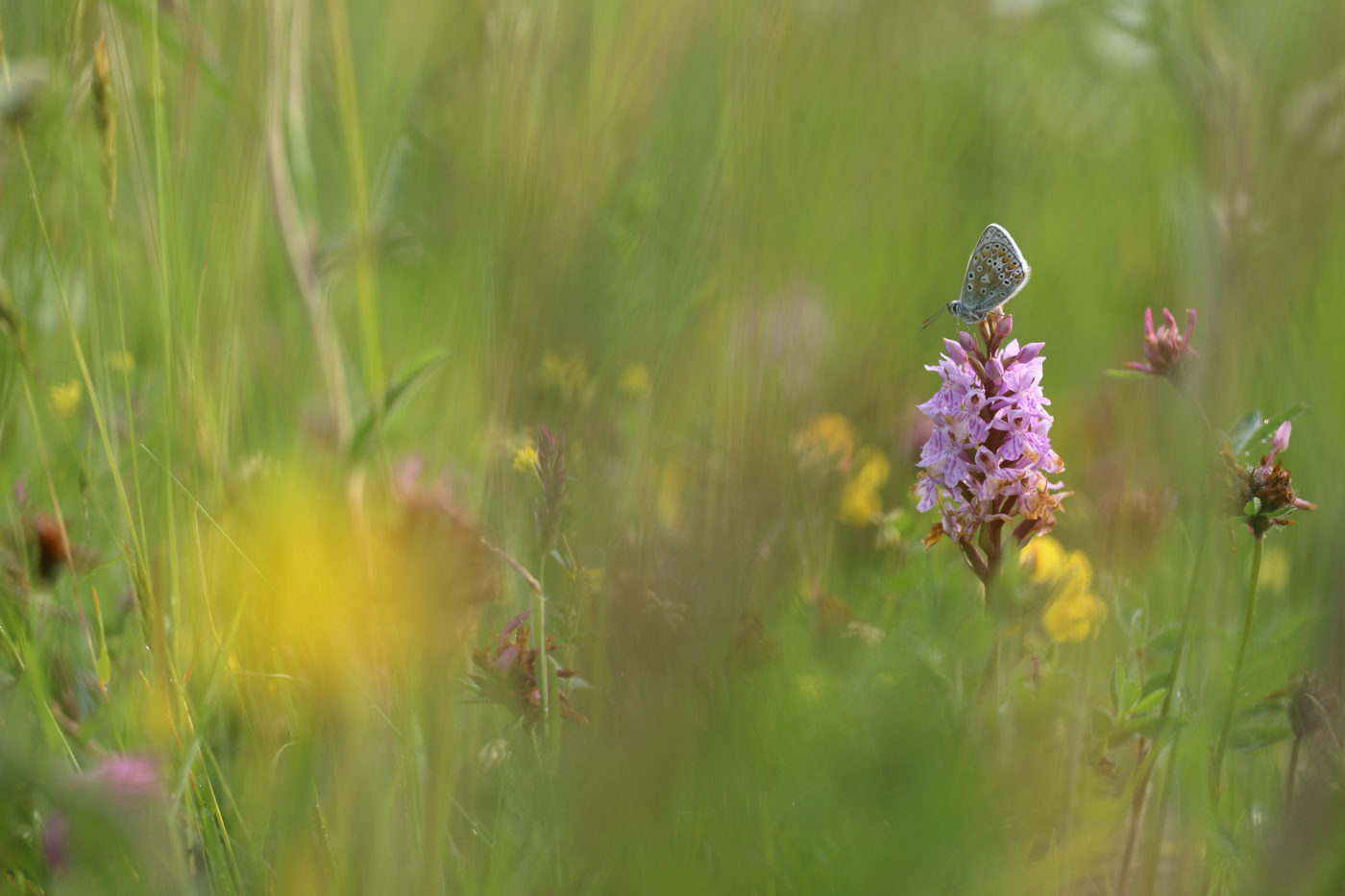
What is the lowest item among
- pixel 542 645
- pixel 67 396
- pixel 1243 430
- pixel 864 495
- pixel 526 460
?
pixel 67 396

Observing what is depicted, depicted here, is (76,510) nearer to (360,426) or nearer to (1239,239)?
(360,426)

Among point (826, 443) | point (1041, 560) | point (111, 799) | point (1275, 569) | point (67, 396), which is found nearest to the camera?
point (111, 799)

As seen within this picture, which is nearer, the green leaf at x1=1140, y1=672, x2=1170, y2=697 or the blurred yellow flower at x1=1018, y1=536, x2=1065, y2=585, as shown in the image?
the green leaf at x1=1140, y1=672, x2=1170, y2=697

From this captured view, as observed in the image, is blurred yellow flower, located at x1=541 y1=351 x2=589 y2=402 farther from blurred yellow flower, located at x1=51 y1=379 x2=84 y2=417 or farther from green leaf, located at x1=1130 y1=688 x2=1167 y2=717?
blurred yellow flower, located at x1=51 y1=379 x2=84 y2=417

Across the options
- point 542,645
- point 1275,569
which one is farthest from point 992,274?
point 1275,569

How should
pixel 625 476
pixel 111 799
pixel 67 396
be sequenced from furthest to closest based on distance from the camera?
pixel 67 396 < pixel 625 476 < pixel 111 799

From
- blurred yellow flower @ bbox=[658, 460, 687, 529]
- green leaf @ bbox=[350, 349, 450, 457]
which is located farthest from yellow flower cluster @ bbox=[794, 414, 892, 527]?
green leaf @ bbox=[350, 349, 450, 457]

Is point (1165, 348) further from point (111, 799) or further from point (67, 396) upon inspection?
point (67, 396)
